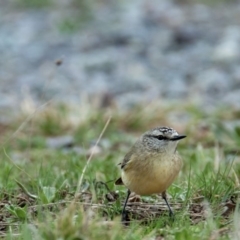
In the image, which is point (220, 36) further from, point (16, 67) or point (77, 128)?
point (77, 128)

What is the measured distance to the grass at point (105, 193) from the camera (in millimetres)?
5277

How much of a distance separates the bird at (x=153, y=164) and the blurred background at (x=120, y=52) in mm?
5170

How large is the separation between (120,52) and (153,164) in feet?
35.5

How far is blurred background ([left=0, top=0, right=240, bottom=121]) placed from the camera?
1394cm

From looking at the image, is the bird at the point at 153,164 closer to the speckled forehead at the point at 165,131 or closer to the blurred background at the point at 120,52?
the speckled forehead at the point at 165,131

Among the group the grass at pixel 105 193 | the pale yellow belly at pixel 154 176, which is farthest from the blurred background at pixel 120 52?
the pale yellow belly at pixel 154 176

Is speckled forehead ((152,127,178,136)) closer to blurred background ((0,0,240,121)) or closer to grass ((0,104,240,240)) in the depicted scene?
grass ((0,104,240,240))

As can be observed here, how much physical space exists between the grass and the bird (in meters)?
0.20

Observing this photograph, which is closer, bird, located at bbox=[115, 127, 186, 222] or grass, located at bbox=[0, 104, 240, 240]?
grass, located at bbox=[0, 104, 240, 240]

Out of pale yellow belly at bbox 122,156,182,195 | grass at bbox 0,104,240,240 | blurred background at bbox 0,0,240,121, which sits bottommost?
blurred background at bbox 0,0,240,121

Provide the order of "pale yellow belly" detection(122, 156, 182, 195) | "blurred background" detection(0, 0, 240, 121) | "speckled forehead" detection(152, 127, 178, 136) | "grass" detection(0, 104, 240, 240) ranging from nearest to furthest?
"grass" detection(0, 104, 240, 240) → "pale yellow belly" detection(122, 156, 182, 195) → "speckled forehead" detection(152, 127, 178, 136) → "blurred background" detection(0, 0, 240, 121)

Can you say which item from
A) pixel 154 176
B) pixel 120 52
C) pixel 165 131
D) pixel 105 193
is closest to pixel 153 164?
pixel 154 176

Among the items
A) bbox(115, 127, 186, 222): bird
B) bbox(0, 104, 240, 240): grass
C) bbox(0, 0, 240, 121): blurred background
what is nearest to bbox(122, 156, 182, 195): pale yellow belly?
bbox(115, 127, 186, 222): bird

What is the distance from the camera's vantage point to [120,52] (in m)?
16.8
